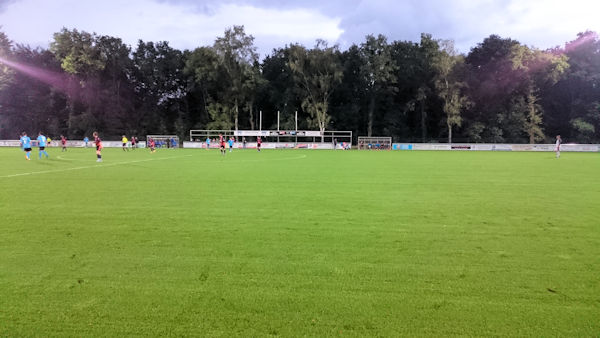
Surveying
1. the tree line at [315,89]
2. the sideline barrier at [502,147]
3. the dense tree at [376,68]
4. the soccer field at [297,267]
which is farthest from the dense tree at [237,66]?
the soccer field at [297,267]

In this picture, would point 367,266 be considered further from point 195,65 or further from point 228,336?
point 195,65

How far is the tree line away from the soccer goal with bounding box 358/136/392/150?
6.96m

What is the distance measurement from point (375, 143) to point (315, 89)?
45.6ft

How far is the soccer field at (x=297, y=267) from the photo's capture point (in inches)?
112

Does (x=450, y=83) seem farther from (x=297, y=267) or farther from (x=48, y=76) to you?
(x=48, y=76)

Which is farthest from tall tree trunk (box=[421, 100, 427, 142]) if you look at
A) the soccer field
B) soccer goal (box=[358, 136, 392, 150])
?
the soccer field

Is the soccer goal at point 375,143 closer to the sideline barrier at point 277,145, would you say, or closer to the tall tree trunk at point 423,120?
the sideline barrier at point 277,145

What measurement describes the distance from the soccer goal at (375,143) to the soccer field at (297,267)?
42041mm

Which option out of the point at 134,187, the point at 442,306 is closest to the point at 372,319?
the point at 442,306

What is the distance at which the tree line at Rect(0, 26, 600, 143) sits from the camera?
50.7 m

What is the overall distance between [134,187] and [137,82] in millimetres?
63376

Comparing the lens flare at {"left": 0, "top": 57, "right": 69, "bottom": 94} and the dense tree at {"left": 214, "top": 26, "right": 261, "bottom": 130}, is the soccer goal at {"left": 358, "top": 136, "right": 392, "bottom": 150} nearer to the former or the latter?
the dense tree at {"left": 214, "top": 26, "right": 261, "bottom": 130}

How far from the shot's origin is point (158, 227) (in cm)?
562

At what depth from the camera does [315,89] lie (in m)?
56.2
